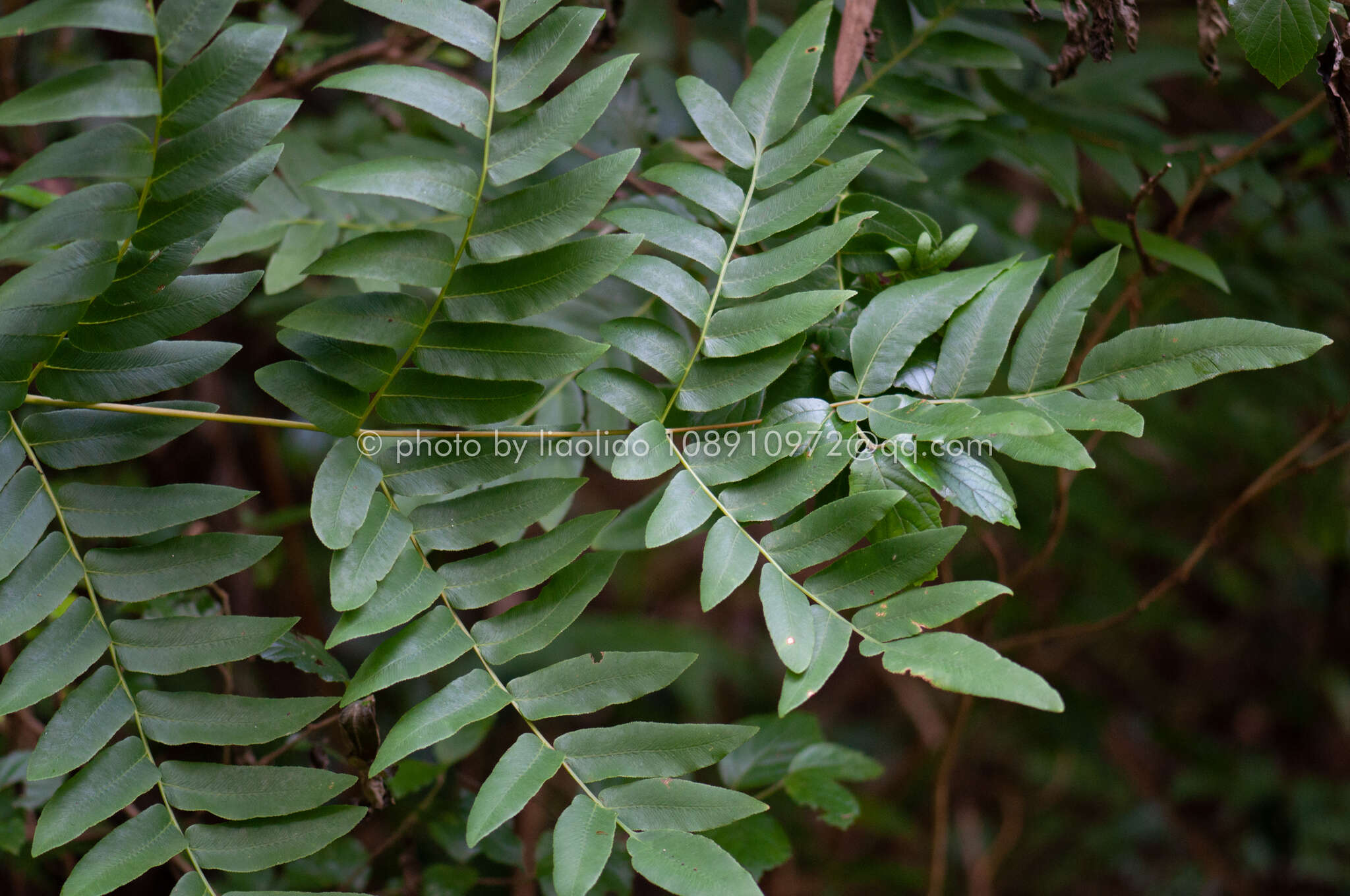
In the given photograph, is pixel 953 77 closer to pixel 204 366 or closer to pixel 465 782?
pixel 204 366

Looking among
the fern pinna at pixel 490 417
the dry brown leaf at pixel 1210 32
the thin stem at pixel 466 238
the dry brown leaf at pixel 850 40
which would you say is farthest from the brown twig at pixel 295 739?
the dry brown leaf at pixel 1210 32

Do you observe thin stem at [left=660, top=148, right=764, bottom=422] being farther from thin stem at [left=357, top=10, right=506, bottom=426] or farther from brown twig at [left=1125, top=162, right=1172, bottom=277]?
brown twig at [left=1125, top=162, right=1172, bottom=277]

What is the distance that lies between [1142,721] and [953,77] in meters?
2.16

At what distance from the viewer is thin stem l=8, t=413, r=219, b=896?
0.74m

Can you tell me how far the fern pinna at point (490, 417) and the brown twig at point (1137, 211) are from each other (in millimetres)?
257

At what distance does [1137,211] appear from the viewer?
1.07m

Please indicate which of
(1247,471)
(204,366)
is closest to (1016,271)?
(204,366)

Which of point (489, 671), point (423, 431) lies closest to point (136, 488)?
point (423, 431)

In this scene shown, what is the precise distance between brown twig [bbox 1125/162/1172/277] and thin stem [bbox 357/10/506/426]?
64cm

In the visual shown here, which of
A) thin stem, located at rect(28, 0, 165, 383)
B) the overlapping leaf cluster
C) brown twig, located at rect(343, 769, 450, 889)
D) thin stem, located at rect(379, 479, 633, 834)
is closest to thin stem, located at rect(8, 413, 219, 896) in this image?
the overlapping leaf cluster

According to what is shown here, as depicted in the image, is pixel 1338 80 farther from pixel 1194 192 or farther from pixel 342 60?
pixel 342 60

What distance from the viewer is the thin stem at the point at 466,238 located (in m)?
0.73

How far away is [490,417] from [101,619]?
1.18ft

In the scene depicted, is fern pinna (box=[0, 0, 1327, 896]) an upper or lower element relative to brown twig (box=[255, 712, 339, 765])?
upper
